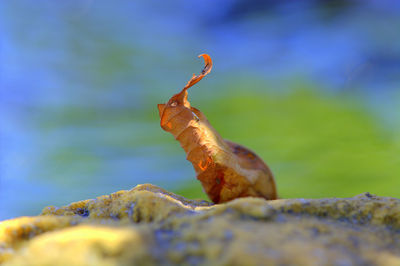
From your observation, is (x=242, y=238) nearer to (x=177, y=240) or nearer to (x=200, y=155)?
(x=177, y=240)

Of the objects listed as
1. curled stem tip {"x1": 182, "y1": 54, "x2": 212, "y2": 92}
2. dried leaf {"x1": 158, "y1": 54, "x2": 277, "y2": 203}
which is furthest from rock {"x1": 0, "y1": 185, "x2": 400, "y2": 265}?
curled stem tip {"x1": 182, "y1": 54, "x2": 212, "y2": 92}

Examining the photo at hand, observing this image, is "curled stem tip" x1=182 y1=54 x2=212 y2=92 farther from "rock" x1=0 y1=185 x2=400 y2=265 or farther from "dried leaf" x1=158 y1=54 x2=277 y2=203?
"rock" x1=0 y1=185 x2=400 y2=265

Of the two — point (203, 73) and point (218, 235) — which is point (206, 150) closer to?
point (203, 73)

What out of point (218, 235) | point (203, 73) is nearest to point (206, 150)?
point (203, 73)

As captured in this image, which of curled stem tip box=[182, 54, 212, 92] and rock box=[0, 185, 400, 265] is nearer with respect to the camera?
rock box=[0, 185, 400, 265]

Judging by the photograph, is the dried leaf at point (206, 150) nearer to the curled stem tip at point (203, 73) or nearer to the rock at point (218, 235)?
the curled stem tip at point (203, 73)

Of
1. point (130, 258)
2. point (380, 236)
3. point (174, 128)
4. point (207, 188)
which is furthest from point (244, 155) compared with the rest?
point (130, 258)
